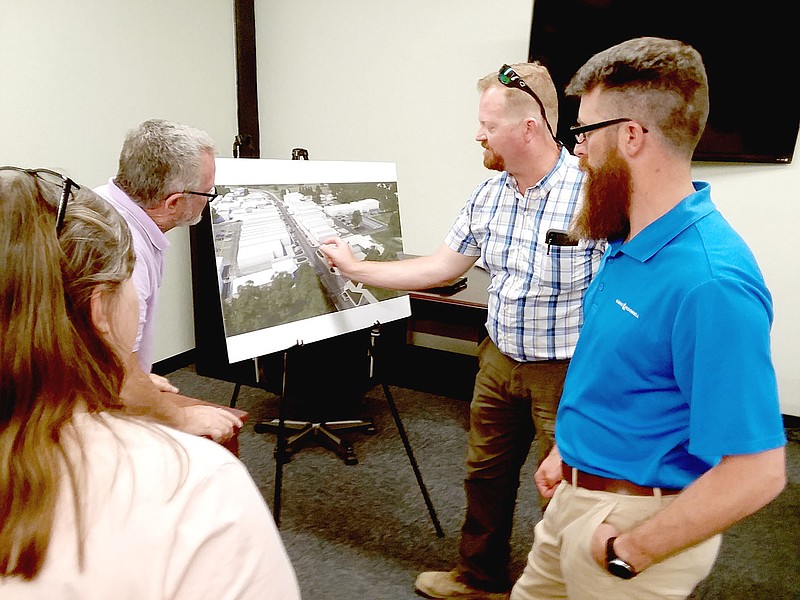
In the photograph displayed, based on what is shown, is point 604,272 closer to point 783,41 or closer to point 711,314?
point 711,314

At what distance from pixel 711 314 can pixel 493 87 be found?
1.11 meters

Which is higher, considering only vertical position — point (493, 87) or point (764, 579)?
point (493, 87)

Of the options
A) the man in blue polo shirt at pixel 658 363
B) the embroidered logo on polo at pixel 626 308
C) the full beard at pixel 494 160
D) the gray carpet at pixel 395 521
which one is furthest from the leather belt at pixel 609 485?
the gray carpet at pixel 395 521

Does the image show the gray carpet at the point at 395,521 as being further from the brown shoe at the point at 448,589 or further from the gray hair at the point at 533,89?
the gray hair at the point at 533,89

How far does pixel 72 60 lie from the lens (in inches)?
116

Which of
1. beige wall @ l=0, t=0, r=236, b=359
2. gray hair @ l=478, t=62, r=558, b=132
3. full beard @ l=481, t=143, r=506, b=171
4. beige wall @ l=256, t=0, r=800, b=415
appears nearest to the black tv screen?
beige wall @ l=256, t=0, r=800, b=415

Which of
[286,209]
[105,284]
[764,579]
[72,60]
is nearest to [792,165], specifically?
[764,579]

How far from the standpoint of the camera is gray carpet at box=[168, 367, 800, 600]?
205 cm

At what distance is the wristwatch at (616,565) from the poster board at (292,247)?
47.5 inches

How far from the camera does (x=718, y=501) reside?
91 cm

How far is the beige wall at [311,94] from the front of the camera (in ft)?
9.37

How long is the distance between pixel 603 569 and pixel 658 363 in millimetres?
382

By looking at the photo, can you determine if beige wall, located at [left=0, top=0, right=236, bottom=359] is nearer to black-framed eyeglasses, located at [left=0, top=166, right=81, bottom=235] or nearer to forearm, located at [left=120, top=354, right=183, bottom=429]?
forearm, located at [left=120, top=354, right=183, bottom=429]

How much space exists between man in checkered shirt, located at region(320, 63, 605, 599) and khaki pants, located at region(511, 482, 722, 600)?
51cm
